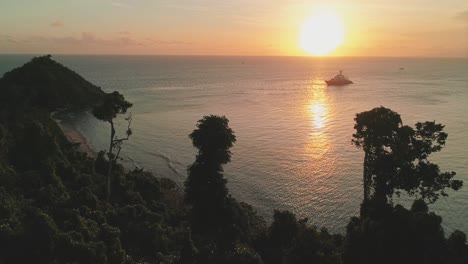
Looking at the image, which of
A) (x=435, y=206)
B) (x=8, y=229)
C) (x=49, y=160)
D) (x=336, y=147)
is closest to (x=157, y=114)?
(x=336, y=147)

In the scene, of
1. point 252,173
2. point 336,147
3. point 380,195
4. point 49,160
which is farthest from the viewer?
point 336,147

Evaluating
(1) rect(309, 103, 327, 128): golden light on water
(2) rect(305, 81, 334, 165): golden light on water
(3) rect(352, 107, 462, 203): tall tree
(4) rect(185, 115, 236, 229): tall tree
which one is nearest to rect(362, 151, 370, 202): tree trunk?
(3) rect(352, 107, 462, 203): tall tree

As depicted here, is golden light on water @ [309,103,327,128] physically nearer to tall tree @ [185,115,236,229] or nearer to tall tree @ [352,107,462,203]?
tall tree @ [352,107,462,203]

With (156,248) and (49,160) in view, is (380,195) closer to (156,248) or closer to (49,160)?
(156,248)

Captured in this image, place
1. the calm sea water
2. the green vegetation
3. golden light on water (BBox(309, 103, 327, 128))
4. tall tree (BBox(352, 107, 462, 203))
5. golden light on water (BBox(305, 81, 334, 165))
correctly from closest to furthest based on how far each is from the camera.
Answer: the green vegetation < tall tree (BBox(352, 107, 462, 203)) < the calm sea water < golden light on water (BBox(305, 81, 334, 165)) < golden light on water (BBox(309, 103, 327, 128))

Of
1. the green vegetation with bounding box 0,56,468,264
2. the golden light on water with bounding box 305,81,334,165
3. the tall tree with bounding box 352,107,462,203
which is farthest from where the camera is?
the golden light on water with bounding box 305,81,334,165

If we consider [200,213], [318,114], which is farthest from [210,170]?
[318,114]
